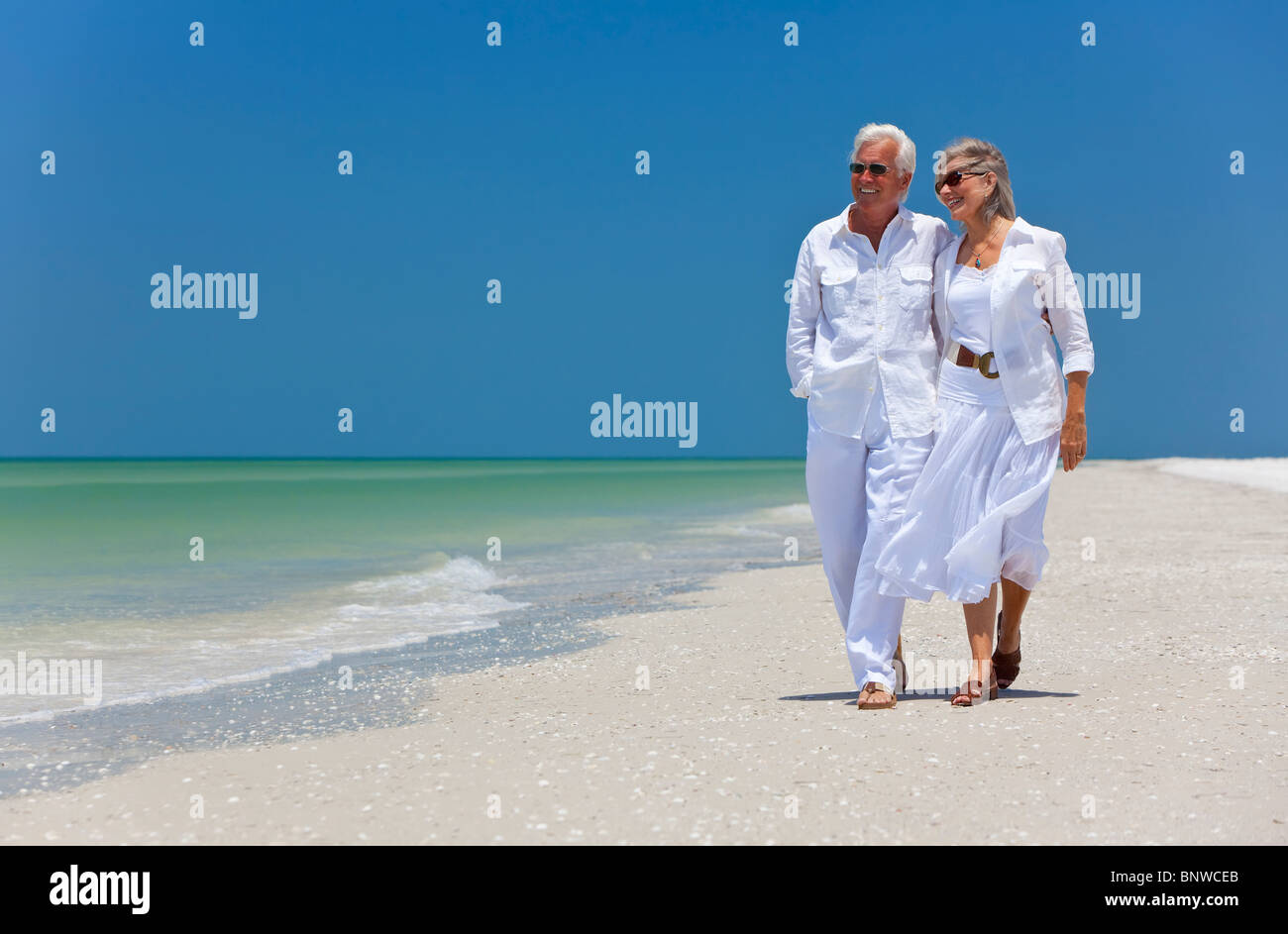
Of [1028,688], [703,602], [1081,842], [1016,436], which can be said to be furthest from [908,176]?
[703,602]

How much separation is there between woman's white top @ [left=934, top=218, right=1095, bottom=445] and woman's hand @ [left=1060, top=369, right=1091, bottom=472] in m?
0.04

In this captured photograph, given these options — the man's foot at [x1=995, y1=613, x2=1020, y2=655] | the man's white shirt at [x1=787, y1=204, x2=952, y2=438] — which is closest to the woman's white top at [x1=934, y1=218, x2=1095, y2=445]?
the man's white shirt at [x1=787, y1=204, x2=952, y2=438]

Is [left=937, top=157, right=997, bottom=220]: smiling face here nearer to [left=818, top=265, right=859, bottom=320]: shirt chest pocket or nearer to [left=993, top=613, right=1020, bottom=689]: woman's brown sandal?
[left=818, top=265, right=859, bottom=320]: shirt chest pocket

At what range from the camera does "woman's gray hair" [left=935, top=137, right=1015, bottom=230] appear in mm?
4438

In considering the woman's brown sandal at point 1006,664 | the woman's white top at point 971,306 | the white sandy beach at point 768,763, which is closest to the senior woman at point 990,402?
the woman's white top at point 971,306

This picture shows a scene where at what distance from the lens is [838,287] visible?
4.47m

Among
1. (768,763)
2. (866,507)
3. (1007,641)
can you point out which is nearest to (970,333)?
(866,507)

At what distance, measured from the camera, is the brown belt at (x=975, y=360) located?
4363 mm

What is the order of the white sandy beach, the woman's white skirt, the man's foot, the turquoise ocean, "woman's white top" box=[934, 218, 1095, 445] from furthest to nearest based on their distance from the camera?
the turquoise ocean < the man's foot < the woman's white skirt < "woman's white top" box=[934, 218, 1095, 445] < the white sandy beach

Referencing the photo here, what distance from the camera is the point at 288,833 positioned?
3.18m

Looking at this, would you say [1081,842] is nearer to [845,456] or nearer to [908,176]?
[845,456]

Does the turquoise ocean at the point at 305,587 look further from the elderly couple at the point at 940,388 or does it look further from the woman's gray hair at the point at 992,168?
the woman's gray hair at the point at 992,168
